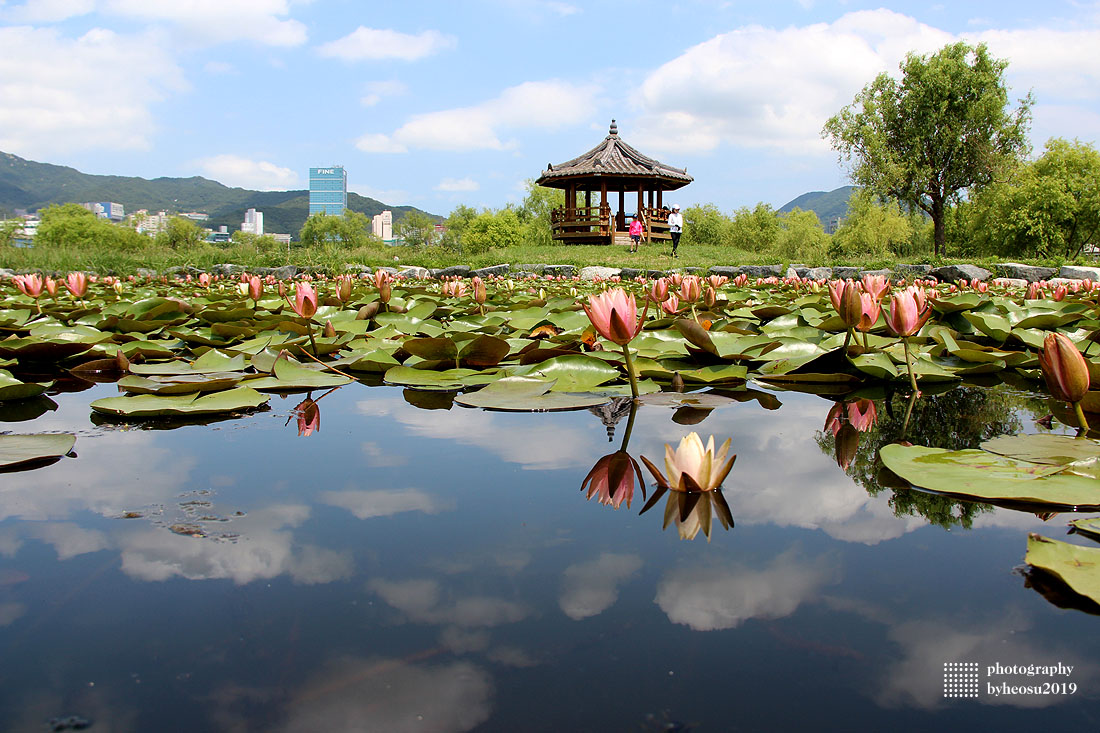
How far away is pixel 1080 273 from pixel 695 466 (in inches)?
396

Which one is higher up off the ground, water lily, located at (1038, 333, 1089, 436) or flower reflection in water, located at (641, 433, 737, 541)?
water lily, located at (1038, 333, 1089, 436)

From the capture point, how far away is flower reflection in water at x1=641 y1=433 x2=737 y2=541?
0.70m

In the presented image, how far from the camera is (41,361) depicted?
1793 mm

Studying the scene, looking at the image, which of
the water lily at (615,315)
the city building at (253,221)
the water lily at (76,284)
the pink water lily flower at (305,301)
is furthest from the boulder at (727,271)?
the city building at (253,221)

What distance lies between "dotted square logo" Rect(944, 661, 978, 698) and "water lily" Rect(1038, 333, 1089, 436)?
657 mm

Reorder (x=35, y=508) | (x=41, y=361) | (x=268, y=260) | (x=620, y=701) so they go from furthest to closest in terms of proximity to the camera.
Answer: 1. (x=268, y=260)
2. (x=41, y=361)
3. (x=35, y=508)
4. (x=620, y=701)

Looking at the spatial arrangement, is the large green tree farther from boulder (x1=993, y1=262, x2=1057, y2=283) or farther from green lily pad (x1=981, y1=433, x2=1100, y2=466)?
green lily pad (x1=981, y1=433, x2=1100, y2=466)

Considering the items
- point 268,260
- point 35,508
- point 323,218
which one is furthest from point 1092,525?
point 323,218

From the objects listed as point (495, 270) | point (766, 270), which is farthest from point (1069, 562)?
point (495, 270)

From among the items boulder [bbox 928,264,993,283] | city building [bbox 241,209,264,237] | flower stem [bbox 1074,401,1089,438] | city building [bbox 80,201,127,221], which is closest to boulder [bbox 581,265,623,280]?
boulder [bbox 928,264,993,283]

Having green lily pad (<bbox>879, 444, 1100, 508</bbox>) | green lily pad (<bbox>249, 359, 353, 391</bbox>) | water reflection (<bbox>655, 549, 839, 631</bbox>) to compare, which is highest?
green lily pad (<bbox>249, 359, 353, 391</bbox>)

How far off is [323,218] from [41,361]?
290 ft

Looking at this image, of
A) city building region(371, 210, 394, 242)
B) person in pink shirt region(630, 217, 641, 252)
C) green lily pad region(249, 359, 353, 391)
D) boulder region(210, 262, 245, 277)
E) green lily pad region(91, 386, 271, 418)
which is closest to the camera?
green lily pad region(91, 386, 271, 418)

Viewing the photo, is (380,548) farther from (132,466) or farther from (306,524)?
(132,466)
